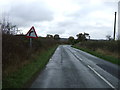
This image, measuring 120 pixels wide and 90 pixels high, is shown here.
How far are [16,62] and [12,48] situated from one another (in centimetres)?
90

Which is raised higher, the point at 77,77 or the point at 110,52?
the point at 110,52

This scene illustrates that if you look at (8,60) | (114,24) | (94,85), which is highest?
(114,24)

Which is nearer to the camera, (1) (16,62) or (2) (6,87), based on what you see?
(2) (6,87)

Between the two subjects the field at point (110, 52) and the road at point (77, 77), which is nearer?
the road at point (77, 77)

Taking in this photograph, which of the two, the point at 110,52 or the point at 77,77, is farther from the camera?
the point at 110,52

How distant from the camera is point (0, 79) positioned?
845 centimetres

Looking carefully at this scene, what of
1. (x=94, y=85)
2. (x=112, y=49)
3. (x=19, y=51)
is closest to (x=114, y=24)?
(x=112, y=49)

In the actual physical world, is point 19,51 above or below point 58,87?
above

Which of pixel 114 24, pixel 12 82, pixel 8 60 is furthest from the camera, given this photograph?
pixel 114 24

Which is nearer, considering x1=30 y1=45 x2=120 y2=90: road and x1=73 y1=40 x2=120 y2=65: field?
x1=30 y1=45 x2=120 y2=90: road

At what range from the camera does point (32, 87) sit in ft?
26.4

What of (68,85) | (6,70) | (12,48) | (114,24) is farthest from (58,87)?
(114,24)

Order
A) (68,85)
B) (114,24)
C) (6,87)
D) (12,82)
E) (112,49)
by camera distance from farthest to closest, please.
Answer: (114,24) < (112,49) < (68,85) < (12,82) < (6,87)

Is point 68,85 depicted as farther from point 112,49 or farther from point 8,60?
point 112,49
